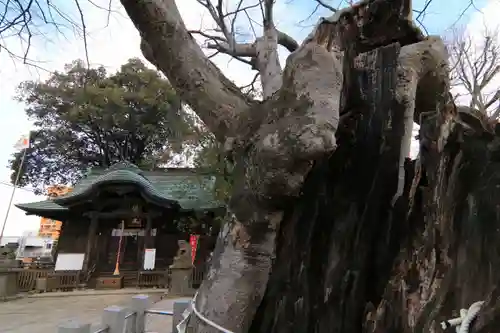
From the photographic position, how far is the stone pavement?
6.90 meters

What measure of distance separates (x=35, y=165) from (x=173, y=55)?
869 inches

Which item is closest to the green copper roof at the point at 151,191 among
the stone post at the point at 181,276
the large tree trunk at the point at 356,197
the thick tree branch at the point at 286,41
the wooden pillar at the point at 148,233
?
the wooden pillar at the point at 148,233

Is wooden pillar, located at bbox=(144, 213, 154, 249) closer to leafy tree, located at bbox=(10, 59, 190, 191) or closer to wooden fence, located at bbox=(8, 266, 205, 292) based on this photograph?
wooden fence, located at bbox=(8, 266, 205, 292)

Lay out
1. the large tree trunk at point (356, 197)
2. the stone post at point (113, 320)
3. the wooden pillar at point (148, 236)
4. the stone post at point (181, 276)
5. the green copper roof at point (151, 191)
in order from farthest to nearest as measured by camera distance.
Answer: the wooden pillar at point (148, 236) → the green copper roof at point (151, 191) → the stone post at point (181, 276) → the stone post at point (113, 320) → the large tree trunk at point (356, 197)

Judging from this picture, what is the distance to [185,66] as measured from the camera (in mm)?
2121

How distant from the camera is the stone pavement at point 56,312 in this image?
690 cm

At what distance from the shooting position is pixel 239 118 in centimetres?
196

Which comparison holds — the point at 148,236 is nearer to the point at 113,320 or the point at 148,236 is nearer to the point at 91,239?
the point at 91,239

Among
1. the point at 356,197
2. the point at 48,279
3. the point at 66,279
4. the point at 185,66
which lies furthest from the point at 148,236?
the point at 356,197

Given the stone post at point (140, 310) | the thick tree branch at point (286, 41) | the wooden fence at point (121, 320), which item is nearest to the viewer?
the wooden fence at point (121, 320)

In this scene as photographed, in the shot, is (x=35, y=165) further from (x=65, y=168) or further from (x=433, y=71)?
(x=433, y=71)

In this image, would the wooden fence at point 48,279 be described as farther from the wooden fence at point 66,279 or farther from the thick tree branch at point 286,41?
the thick tree branch at point 286,41

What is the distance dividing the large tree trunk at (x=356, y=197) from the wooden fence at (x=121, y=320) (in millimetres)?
1247

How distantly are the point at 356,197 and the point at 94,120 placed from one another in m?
19.8
